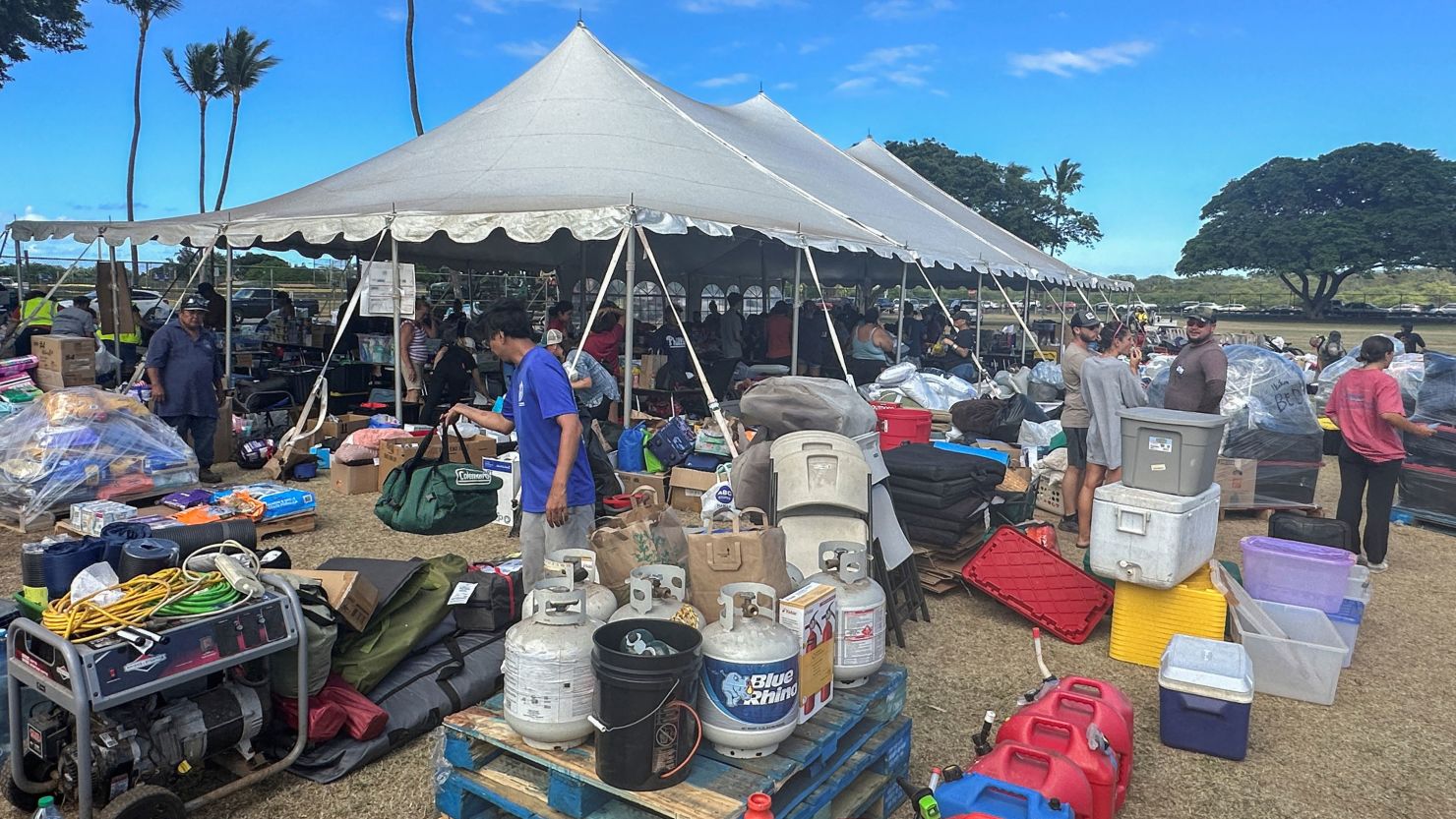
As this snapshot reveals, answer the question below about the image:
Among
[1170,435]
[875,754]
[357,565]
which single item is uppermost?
[1170,435]

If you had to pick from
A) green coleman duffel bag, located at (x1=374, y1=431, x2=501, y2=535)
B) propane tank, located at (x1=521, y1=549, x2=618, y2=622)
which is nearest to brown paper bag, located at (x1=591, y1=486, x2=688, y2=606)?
propane tank, located at (x1=521, y1=549, x2=618, y2=622)

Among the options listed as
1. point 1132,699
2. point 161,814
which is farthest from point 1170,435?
point 161,814

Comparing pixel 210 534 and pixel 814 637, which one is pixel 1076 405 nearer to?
pixel 814 637

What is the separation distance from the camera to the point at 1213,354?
258 inches

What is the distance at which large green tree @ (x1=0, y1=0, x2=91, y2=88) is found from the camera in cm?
2294

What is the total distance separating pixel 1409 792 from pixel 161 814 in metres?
4.67

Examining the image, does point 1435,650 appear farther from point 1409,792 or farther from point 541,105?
point 541,105

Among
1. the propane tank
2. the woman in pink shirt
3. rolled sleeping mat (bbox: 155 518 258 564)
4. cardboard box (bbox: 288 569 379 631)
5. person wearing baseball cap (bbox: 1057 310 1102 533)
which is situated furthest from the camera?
person wearing baseball cap (bbox: 1057 310 1102 533)

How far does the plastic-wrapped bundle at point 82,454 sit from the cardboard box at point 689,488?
3897 mm

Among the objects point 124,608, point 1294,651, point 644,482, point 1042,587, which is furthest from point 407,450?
point 1294,651

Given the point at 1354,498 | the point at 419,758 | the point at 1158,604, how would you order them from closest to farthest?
the point at 419,758 → the point at 1158,604 → the point at 1354,498

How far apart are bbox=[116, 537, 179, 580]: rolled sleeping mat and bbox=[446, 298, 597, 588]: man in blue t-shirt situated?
4.53ft

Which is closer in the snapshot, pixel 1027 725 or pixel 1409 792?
pixel 1027 725

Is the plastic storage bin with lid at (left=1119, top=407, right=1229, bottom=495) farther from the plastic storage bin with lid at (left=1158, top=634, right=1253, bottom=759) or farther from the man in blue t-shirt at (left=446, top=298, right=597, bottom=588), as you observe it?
the man in blue t-shirt at (left=446, top=298, right=597, bottom=588)
